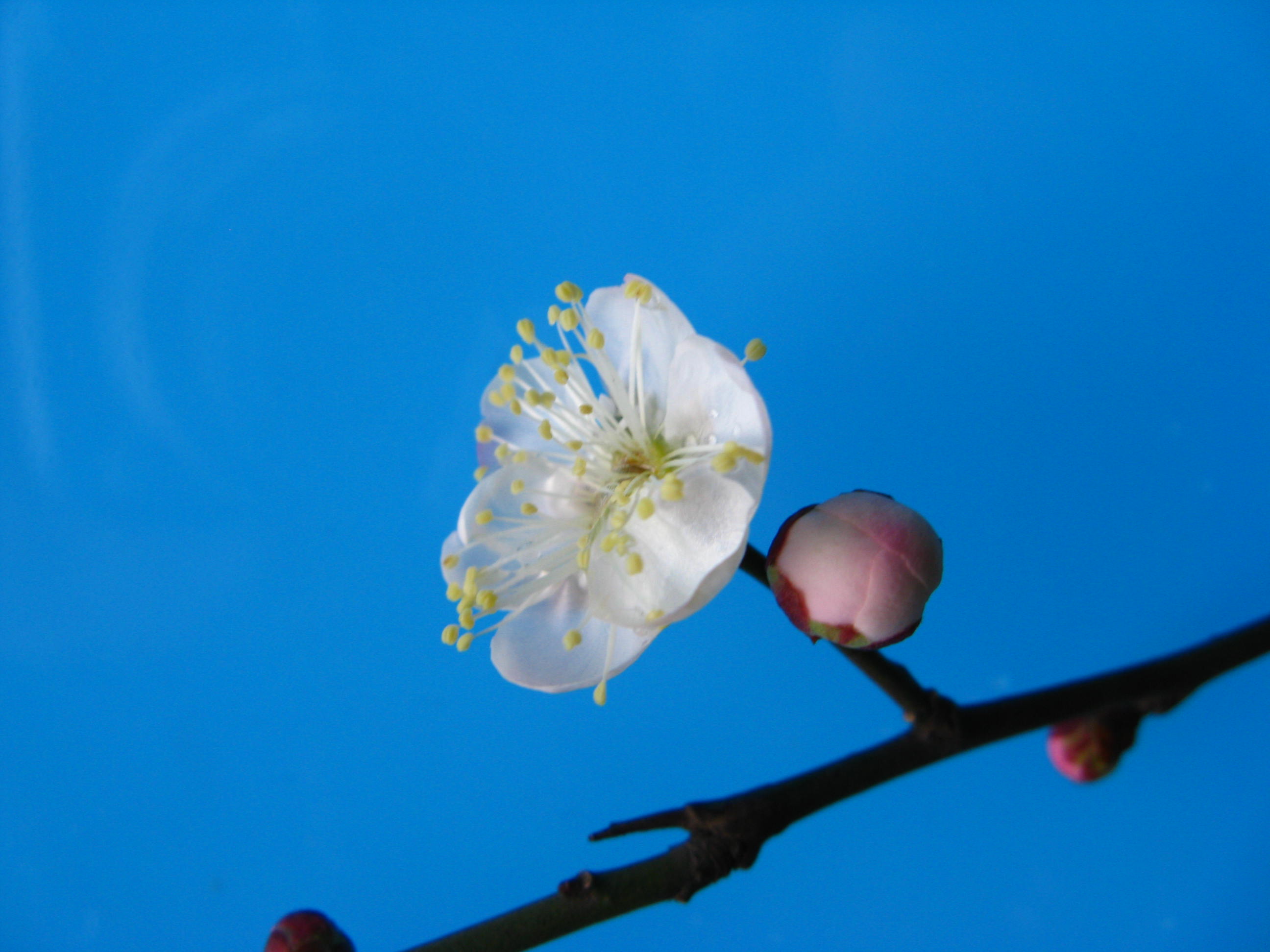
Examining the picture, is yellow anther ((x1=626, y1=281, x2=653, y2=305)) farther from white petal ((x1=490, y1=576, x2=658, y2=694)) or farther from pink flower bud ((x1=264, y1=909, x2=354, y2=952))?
pink flower bud ((x1=264, y1=909, x2=354, y2=952))

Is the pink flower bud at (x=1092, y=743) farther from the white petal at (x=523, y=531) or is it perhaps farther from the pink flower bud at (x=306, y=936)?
the pink flower bud at (x=306, y=936)

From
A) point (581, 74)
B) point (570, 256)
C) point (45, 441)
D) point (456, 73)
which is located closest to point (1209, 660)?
point (570, 256)

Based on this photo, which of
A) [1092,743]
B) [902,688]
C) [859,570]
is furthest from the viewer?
[1092,743]

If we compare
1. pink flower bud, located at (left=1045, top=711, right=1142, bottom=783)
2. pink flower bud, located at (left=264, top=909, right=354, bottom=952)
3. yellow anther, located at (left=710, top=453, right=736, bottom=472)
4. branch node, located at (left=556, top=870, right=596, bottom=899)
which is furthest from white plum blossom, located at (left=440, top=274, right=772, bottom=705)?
pink flower bud, located at (left=1045, top=711, right=1142, bottom=783)

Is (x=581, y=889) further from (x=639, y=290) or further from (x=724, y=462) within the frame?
(x=639, y=290)

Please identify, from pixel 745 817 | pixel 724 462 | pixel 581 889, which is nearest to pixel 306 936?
pixel 581 889

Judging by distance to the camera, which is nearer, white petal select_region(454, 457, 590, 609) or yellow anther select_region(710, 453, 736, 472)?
yellow anther select_region(710, 453, 736, 472)

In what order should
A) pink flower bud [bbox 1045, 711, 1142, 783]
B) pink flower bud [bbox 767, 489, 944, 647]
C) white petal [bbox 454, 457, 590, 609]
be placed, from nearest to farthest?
1. pink flower bud [bbox 767, 489, 944, 647]
2. white petal [bbox 454, 457, 590, 609]
3. pink flower bud [bbox 1045, 711, 1142, 783]
